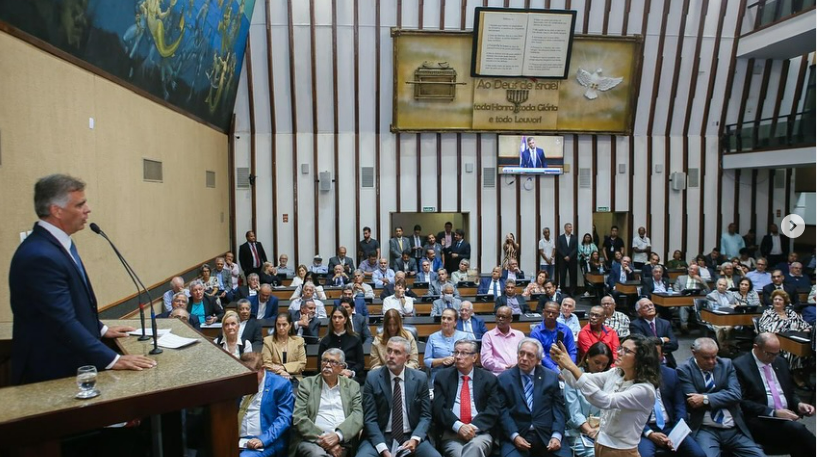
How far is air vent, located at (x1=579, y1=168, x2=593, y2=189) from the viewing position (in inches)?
487

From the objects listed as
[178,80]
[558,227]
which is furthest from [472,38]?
[178,80]

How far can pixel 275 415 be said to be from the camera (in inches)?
153

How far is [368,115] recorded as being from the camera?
460 inches

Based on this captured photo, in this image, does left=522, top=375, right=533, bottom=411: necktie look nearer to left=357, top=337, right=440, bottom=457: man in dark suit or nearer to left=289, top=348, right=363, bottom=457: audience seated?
left=357, top=337, right=440, bottom=457: man in dark suit

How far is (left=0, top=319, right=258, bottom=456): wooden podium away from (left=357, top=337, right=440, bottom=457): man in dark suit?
6.70 feet

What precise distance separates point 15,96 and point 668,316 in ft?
26.8

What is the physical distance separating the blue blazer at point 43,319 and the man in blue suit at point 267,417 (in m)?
1.77

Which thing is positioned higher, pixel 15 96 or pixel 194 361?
pixel 15 96

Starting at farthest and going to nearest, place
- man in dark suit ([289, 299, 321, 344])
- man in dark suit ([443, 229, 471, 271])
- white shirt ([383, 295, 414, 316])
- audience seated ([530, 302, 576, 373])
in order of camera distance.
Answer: man in dark suit ([443, 229, 471, 271])
white shirt ([383, 295, 414, 316])
man in dark suit ([289, 299, 321, 344])
audience seated ([530, 302, 576, 373])

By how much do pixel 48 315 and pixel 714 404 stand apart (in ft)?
13.5

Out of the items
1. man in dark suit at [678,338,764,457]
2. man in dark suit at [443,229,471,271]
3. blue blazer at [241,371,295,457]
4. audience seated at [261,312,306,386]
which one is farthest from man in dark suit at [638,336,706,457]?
man in dark suit at [443,229,471,271]

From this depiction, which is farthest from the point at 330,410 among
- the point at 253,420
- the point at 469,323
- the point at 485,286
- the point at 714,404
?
the point at 485,286

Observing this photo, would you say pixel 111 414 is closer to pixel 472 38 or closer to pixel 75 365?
pixel 75 365

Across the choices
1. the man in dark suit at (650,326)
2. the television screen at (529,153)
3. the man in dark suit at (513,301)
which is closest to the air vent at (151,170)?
the man in dark suit at (513,301)
